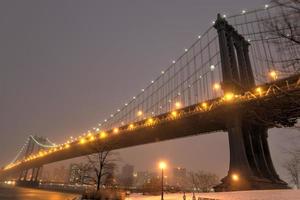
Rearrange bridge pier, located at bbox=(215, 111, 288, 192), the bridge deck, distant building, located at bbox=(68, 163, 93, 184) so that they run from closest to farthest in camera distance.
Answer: the bridge deck
bridge pier, located at bbox=(215, 111, 288, 192)
distant building, located at bbox=(68, 163, 93, 184)

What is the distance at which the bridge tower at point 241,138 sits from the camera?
31031 millimetres

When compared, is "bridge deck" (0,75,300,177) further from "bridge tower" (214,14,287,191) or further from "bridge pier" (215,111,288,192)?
"bridge pier" (215,111,288,192)

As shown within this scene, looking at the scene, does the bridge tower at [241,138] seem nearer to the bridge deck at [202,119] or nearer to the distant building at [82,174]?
the bridge deck at [202,119]

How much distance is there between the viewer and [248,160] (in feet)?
112

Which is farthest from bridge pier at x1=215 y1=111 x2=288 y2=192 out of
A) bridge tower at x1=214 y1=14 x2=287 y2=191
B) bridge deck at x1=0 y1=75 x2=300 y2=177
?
bridge deck at x1=0 y1=75 x2=300 y2=177

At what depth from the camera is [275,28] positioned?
8.90m

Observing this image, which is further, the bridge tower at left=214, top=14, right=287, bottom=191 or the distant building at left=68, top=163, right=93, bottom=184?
the distant building at left=68, top=163, right=93, bottom=184

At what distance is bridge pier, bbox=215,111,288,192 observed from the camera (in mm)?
30547

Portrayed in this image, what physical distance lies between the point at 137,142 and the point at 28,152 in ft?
325

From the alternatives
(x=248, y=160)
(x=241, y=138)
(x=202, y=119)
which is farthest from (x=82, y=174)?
Answer: (x=241, y=138)

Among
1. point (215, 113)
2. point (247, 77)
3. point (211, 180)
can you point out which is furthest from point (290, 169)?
point (211, 180)

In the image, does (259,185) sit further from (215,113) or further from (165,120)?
(165,120)

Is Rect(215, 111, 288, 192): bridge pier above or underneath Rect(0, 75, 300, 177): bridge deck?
underneath

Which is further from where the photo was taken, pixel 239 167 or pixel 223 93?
pixel 223 93
